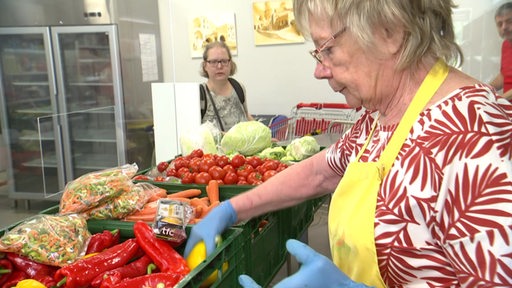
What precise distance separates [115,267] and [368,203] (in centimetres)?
81

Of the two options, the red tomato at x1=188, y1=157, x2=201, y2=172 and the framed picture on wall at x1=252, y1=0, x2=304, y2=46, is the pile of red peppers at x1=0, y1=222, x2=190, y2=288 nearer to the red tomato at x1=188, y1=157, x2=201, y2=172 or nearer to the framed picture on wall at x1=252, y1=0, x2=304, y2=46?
the red tomato at x1=188, y1=157, x2=201, y2=172

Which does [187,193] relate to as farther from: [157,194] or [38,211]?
[38,211]

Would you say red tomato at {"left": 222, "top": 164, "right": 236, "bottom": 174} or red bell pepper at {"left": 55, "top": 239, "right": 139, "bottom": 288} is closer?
red bell pepper at {"left": 55, "top": 239, "right": 139, "bottom": 288}

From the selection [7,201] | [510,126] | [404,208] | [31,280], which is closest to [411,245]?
[404,208]

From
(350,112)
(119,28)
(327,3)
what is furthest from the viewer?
(119,28)

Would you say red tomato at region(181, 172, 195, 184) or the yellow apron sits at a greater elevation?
the yellow apron

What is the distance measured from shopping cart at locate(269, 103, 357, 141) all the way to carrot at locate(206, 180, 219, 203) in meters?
2.14

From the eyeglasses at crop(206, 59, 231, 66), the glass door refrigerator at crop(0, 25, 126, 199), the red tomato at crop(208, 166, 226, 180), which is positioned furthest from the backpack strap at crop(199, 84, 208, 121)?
the glass door refrigerator at crop(0, 25, 126, 199)

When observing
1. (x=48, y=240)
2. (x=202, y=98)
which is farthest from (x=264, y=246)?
(x=202, y=98)

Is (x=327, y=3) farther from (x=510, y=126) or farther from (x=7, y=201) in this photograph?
(x=7, y=201)

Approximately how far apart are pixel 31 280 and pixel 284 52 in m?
4.22

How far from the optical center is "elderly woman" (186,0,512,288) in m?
0.79

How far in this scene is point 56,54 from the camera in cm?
482

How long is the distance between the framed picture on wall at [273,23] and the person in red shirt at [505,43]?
6.33ft
